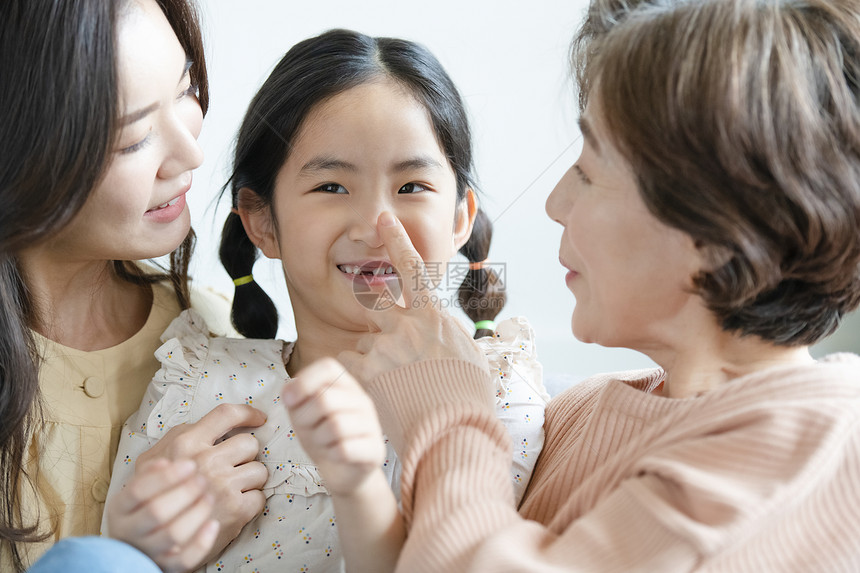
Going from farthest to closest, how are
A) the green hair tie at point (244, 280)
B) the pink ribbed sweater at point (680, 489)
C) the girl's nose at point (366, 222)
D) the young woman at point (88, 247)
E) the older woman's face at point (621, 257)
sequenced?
1. the green hair tie at point (244, 280)
2. the girl's nose at point (366, 222)
3. the young woman at point (88, 247)
4. the older woman's face at point (621, 257)
5. the pink ribbed sweater at point (680, 489)

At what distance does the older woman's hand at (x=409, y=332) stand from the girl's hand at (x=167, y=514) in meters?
0.17

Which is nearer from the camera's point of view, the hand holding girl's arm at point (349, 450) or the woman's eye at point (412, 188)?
the hand holding girl's arm at point (349, 450)

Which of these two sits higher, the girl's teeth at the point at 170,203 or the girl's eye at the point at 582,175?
the girl's eye at the point at 582,175

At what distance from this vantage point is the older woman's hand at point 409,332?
2.43 feet

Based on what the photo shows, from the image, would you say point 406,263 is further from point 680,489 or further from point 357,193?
point 680,489

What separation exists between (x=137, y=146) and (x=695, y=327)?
58 centimetres

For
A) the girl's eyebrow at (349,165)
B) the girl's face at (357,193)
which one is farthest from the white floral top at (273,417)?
the girl's eyebrow at (349,165)

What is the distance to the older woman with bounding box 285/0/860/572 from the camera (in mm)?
555

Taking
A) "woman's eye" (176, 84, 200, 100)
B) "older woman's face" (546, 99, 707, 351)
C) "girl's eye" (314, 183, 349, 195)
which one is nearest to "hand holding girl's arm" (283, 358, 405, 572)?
"older woman's face" (546, 99, 707, 351)

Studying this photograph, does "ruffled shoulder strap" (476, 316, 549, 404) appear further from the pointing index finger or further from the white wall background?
the pointing index finger

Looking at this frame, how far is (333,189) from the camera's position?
891mm

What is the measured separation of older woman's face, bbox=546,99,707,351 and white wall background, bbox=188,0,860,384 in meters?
0.12

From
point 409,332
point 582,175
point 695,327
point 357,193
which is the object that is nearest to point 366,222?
point 357,193

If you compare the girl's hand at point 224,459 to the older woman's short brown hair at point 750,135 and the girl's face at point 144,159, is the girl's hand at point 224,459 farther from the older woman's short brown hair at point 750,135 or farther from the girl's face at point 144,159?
the older woman's short brown hair at point 750,135
